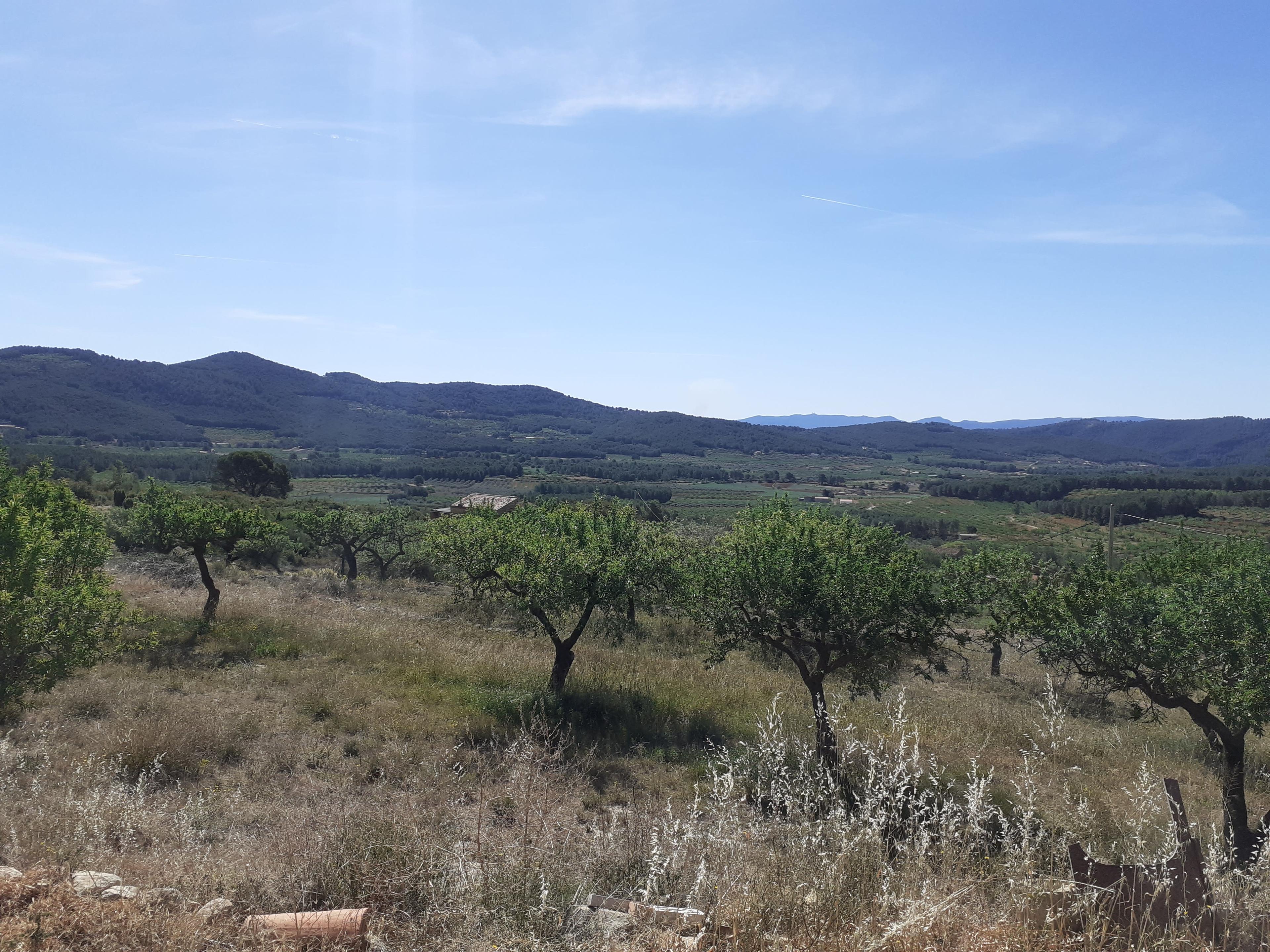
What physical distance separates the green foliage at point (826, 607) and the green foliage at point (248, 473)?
6320cm

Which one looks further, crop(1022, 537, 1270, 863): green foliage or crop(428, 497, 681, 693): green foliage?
crop(428, 497, 681, 693): green foliage

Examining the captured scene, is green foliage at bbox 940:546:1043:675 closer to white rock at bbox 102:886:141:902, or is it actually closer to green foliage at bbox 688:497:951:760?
green foliage at bbox 688:497:951:760

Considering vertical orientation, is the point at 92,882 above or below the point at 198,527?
below

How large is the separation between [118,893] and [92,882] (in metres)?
0.24

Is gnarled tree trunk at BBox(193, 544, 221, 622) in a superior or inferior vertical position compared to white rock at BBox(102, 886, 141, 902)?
Result: inferior

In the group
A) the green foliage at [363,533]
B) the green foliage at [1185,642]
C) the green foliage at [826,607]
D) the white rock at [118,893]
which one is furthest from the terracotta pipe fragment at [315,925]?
the green foliage at [363,533]

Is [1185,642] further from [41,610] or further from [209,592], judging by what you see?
[209,592]

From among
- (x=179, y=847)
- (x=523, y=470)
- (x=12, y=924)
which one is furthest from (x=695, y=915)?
(x=523, y=470)

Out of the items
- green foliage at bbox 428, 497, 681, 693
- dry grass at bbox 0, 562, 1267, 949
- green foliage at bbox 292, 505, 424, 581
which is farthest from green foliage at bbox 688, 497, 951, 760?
green foliage at bbox 292, 505, 424, 581

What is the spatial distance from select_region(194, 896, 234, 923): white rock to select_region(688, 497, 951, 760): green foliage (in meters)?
8.10

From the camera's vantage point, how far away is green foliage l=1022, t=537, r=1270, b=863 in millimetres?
8562

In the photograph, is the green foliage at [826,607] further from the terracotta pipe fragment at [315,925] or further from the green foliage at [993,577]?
the terracotta pipe fragment at [315,925]

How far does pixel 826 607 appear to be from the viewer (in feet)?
36.7

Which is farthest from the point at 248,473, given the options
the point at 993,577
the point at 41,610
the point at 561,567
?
the point at 993,577
